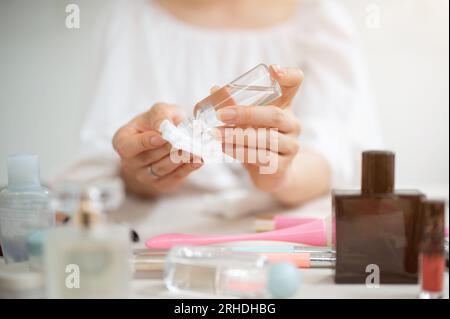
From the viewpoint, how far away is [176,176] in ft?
1.83

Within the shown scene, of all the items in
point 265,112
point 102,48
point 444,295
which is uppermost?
point 102,48

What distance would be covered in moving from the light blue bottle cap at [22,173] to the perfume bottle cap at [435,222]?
0.29 metres

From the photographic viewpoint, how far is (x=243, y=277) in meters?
0.39

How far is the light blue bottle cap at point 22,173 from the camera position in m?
0.44

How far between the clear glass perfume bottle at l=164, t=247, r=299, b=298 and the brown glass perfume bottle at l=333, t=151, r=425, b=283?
0.15 feet

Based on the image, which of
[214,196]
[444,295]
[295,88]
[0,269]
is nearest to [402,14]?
[214,196]

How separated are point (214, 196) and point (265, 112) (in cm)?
37

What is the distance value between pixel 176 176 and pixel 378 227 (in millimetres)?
223

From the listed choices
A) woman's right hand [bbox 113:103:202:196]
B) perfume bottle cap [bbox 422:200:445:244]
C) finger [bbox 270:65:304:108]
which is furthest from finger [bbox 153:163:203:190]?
perfume bottle cap [bbox 422:200:445:244]

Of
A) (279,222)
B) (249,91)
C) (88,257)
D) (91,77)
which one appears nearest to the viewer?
(88,257)

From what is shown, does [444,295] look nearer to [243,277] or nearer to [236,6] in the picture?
[243,277]

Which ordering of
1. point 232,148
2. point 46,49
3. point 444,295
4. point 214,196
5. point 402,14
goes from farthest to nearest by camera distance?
point 402,14 → point 214,196 → point 46,49 → point 232,148 → point 444,295

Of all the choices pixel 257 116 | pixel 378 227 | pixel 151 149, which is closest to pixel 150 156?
pixel 151 149

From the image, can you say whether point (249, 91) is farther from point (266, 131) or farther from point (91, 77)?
point (91, 77)
